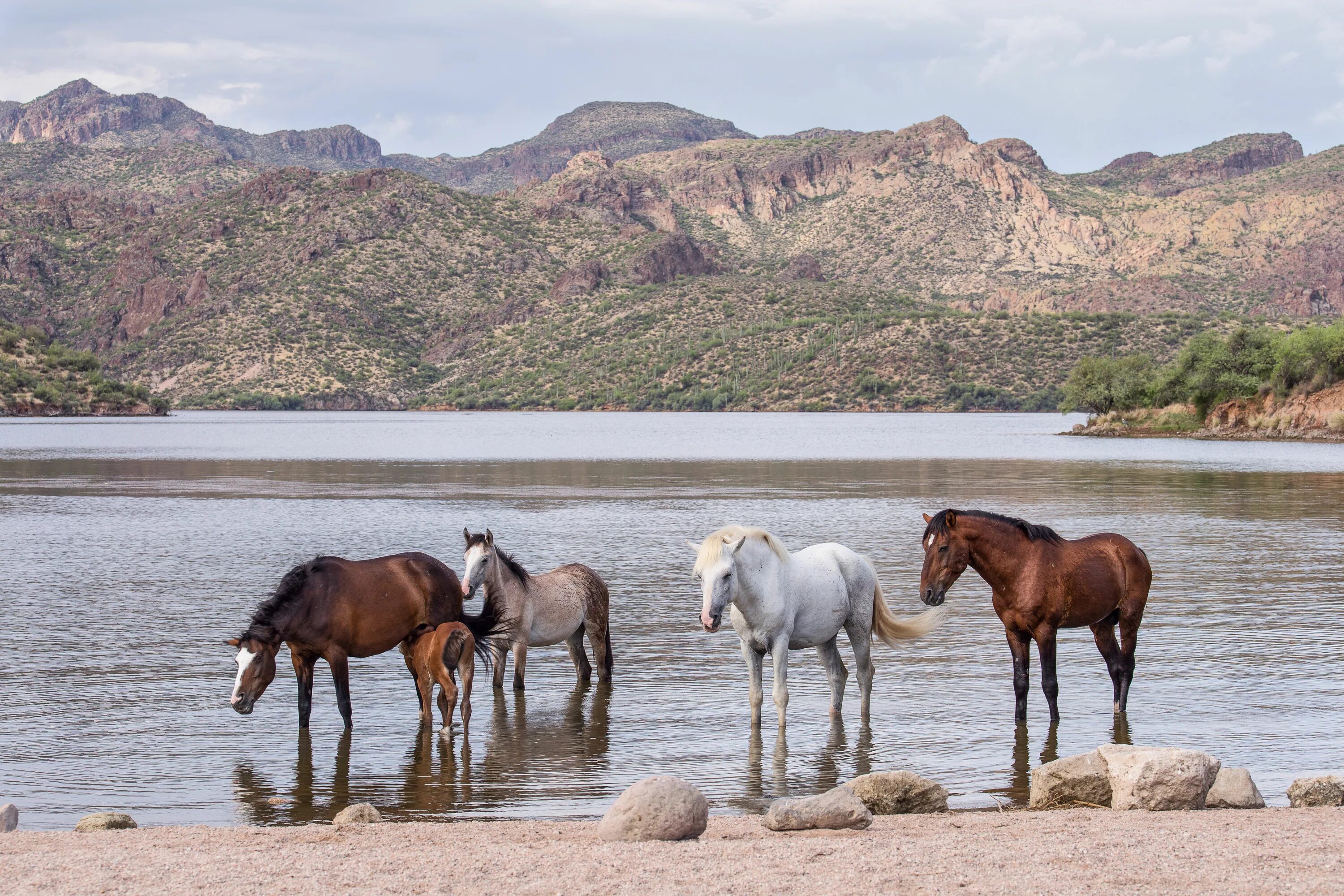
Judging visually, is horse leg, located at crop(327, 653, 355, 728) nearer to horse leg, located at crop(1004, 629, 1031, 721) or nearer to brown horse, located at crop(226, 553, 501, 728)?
brown horse, located at crop(226, 553, 501, 728)

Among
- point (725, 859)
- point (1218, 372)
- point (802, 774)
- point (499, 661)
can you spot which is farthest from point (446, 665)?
point (1218, 372)

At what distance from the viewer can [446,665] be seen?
34.3 ft

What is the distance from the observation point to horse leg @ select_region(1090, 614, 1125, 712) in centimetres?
1109

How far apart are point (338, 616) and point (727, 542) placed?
319 centimetres

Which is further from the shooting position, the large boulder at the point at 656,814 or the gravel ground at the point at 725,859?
the large boulder at the point at 656,814

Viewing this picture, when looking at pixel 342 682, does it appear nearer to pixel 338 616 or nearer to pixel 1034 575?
pixel 338 616

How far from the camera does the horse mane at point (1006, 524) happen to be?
1039cm

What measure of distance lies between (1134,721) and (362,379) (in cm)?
16485

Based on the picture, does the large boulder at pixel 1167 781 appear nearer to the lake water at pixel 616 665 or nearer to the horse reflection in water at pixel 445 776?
the lake water at pixel 616 665

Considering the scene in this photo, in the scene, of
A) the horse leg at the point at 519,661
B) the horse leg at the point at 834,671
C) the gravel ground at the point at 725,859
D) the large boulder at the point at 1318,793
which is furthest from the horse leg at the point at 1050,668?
the horse leg at the point at 519,661

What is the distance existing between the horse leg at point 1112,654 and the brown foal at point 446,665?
529 cm

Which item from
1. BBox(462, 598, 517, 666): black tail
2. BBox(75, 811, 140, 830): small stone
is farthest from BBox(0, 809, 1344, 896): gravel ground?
BBox(462, 598, 517, 666): black tail

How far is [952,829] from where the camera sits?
758 centimetres

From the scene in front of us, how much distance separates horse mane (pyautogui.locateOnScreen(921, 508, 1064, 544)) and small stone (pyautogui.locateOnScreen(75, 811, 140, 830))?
20.0 ft
